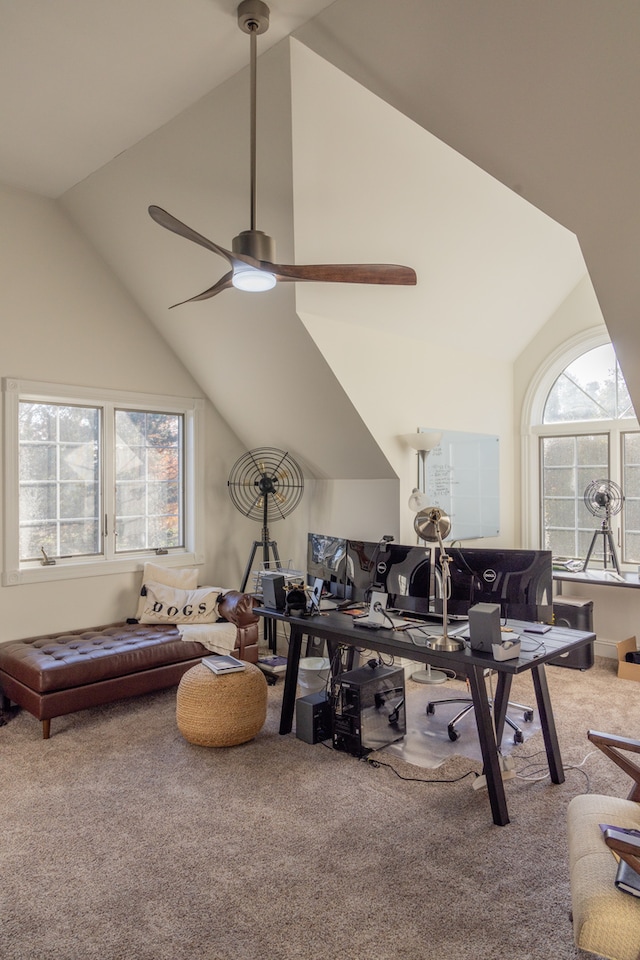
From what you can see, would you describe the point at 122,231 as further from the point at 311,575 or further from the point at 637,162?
the point at 637,162

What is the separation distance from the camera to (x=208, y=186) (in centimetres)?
361

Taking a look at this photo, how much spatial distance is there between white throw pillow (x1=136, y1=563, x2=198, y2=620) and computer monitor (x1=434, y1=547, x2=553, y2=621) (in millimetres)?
2356

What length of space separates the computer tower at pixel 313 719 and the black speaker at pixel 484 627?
1.08 meters

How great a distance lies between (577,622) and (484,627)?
2.50 metres

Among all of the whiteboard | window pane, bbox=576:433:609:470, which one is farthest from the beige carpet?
window pane, bbox=576:433:609:470

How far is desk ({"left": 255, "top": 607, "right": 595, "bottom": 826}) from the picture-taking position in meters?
2.78

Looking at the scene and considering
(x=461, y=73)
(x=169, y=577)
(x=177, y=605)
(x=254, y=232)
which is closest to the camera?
(x=461, y=73)

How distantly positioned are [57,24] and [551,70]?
6.65 ft

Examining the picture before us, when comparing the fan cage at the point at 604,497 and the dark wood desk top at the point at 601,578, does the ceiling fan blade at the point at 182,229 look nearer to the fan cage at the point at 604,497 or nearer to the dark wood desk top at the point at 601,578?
the dark wood desk top at the point at 601,578

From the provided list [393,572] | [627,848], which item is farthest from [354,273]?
[627,848]

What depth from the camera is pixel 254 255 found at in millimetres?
2645

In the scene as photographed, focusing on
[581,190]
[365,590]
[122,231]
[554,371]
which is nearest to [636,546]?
[554,371]

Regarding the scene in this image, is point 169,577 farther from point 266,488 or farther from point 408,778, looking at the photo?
point 408,778

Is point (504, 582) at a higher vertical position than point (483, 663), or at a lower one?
higher
